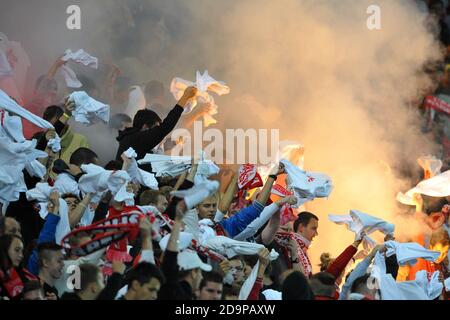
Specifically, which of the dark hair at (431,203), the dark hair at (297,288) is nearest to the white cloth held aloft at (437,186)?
the dark hair at (431,203)

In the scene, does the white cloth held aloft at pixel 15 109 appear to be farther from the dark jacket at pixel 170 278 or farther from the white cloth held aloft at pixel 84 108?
the dark jacket at pixel 170 278

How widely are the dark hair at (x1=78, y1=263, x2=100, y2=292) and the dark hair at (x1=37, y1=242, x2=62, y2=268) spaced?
44cm

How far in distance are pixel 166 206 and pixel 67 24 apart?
4.61 metres

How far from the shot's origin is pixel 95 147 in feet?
39.2

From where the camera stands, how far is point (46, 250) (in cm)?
759

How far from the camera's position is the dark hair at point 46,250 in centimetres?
758

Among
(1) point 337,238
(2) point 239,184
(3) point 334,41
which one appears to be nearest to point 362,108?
(3) point 334,41

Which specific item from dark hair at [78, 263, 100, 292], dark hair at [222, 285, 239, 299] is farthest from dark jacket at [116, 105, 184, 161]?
dark hair at [78, 263, 100, 292]

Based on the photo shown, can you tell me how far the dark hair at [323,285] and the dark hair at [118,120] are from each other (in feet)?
10.4

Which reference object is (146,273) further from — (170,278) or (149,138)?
(149,138)

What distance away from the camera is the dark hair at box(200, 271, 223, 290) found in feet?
24.2

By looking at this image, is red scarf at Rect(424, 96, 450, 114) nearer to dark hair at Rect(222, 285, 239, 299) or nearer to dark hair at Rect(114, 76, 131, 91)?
dark hair at Rect(114, 76, 131, 91)

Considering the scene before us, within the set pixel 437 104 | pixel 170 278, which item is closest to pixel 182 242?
pixel 170 278
